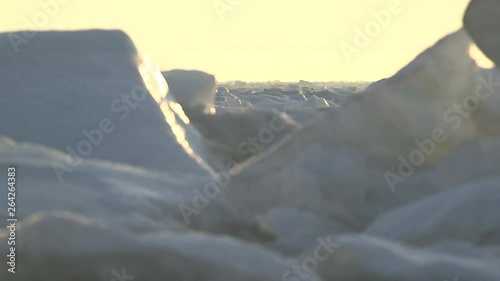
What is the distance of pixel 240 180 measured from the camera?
15.6 ft

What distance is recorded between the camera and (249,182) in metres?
4.75

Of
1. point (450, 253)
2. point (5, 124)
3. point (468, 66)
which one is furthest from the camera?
point (5, 124)

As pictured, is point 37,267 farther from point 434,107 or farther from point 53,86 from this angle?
point 53,86

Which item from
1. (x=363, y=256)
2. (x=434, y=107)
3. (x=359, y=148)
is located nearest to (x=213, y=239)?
(x=363, y=256)

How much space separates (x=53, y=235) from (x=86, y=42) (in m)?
3.48

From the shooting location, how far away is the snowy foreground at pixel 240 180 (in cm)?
329

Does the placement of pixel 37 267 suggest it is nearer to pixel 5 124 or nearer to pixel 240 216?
pixel 240 216

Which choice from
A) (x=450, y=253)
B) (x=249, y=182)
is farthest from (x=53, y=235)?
(x=249, y=182)

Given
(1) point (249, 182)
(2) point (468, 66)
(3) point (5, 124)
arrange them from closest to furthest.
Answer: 1. (1) point (249, 182)
2. (2) point (468, 66)
3. (3) point (5, 124)

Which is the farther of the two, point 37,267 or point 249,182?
point 249,182

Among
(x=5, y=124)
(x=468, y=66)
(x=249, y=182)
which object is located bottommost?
(x=5, y=124)

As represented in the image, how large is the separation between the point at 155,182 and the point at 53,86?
6.09ft

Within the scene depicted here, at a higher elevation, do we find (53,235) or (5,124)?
(53,235)

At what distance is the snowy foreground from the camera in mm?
3291
